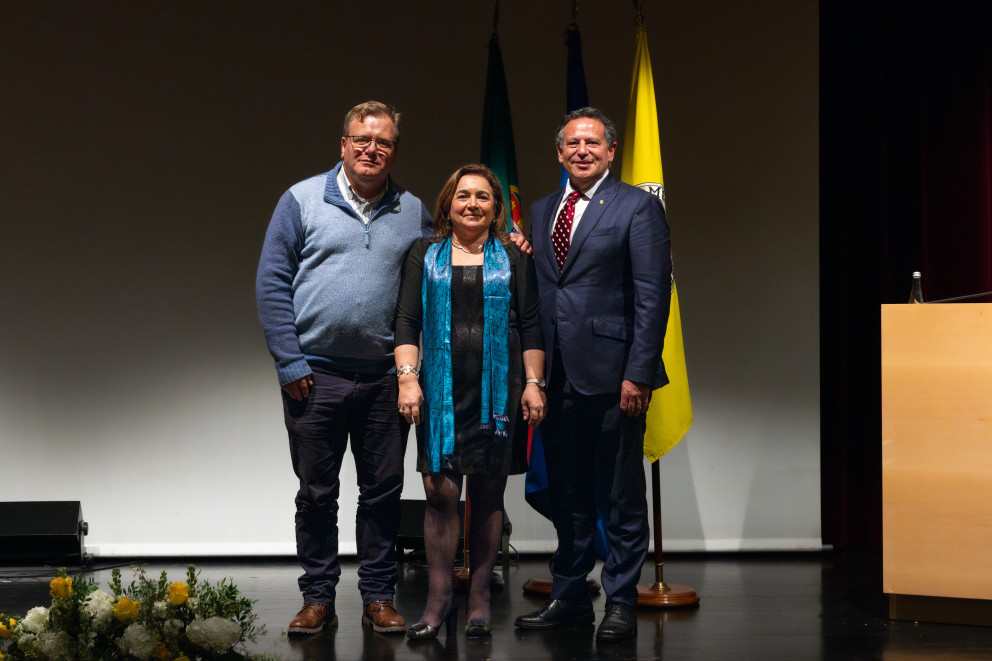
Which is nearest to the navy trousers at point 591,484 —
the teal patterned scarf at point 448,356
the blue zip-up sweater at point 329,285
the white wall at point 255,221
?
the teal patterned scarf at point 448,356

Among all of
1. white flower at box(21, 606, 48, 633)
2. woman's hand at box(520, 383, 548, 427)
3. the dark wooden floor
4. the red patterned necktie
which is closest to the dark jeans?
the dark wooden floor

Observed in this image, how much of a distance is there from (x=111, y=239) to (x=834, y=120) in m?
3.48

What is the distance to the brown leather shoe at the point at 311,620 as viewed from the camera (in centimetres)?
317

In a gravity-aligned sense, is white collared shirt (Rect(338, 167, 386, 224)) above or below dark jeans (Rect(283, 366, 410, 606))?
above

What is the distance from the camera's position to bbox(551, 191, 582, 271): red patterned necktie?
325 cm

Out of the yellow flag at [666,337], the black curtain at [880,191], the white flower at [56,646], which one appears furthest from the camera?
the black curtain at [880,191]

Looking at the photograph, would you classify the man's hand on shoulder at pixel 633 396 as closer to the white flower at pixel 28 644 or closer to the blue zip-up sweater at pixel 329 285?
the blue zip-up sweater at pixel 329 285

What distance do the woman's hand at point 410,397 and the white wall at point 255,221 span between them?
1660mm

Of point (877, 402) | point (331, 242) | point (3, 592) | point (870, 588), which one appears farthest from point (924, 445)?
point (3, 592)

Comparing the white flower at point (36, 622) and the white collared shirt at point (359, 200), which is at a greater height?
the white collared shirt at point (359, 200)

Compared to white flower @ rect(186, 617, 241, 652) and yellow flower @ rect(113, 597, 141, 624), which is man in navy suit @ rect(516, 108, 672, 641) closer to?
white flower @ rect(186, 617, 241, 652)

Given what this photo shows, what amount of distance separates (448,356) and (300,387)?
1.67 feet

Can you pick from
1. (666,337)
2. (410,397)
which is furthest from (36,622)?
(666,337)

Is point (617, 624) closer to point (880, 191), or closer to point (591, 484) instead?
point (591, 484)
